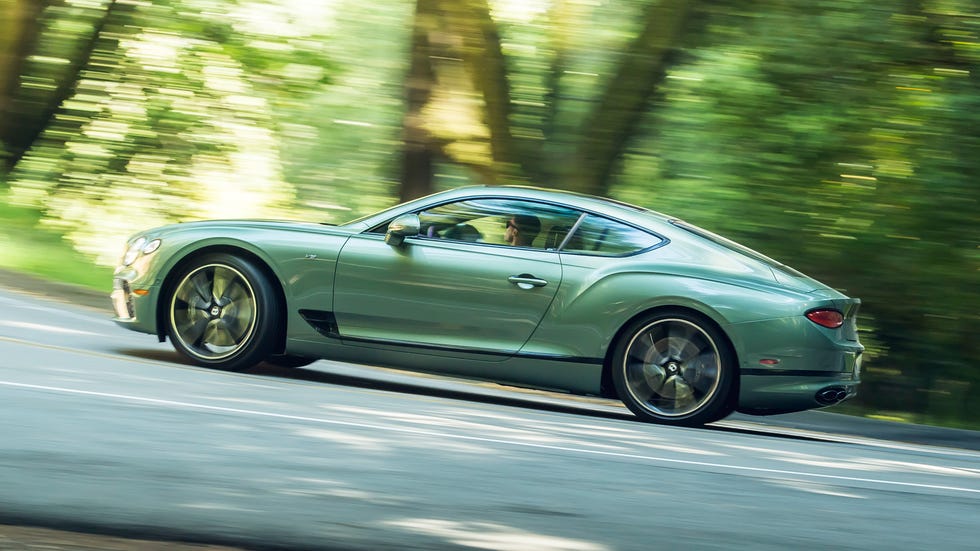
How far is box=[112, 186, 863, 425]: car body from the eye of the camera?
7348 mm

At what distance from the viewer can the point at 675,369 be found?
7441 millimetres

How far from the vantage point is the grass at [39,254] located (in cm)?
1191

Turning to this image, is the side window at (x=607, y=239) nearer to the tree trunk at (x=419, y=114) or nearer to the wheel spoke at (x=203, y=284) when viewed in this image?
the wheel spoke at (x=203, y=284)

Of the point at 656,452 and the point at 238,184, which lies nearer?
the point at 656,452

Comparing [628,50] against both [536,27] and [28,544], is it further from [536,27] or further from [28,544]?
[28,544]

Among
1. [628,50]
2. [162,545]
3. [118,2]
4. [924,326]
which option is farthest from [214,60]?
[162,545]

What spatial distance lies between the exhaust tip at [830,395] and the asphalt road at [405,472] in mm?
289

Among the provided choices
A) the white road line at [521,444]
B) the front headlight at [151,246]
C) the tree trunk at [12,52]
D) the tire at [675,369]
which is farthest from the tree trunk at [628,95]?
the tree trunk at [12,52]

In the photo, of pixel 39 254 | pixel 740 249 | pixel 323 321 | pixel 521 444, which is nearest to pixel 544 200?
pixel 740 249

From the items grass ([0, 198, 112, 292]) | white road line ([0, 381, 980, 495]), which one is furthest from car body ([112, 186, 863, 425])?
grass ([0, 198, 112, 292])

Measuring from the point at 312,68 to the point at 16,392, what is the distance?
8.97 m

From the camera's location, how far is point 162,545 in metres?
4.11

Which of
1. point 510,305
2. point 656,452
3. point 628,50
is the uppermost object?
point 628,50

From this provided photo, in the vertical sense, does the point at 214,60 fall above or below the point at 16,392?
above
